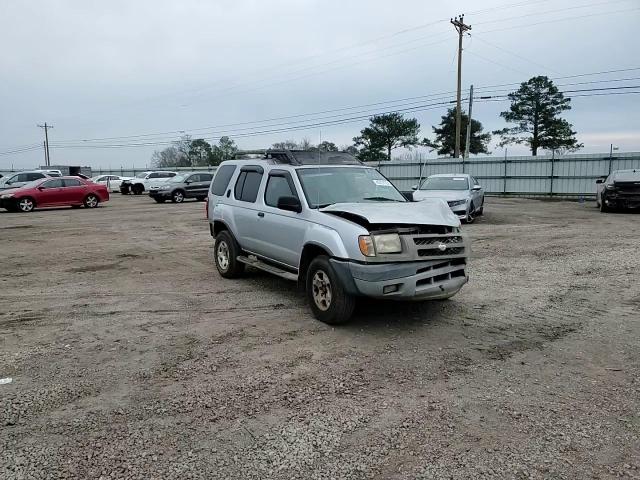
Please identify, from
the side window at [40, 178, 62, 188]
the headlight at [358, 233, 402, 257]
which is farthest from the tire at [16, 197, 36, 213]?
the headlight at [358, 233, 402, 257]

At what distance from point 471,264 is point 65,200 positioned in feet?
65.4

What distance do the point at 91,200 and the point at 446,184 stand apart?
55.0 ft

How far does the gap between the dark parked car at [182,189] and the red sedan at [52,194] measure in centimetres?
350

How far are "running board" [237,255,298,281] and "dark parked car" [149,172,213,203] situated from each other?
21450 mm

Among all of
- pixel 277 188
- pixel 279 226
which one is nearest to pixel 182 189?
pixel 277 188

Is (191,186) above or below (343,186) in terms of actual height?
below

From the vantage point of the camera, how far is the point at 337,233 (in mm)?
5367

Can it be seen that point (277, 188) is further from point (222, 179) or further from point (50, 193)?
point (50, 193)

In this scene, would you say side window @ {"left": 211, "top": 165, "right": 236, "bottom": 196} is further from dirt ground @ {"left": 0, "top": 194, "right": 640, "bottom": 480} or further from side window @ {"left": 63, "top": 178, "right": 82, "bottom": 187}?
side window @ {"left": 63, "top": 178, "right": 82, "bottom": 187}

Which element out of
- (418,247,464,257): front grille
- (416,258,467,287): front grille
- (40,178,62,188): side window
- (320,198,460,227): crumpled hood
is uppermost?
(40,178,62,188): side window

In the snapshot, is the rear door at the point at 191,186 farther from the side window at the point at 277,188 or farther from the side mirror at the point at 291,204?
the side mirror at the point at 291,204

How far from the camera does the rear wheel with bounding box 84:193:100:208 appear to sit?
23898mm

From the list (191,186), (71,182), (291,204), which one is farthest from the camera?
(191,186)

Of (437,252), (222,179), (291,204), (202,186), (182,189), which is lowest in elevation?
(437,252)
